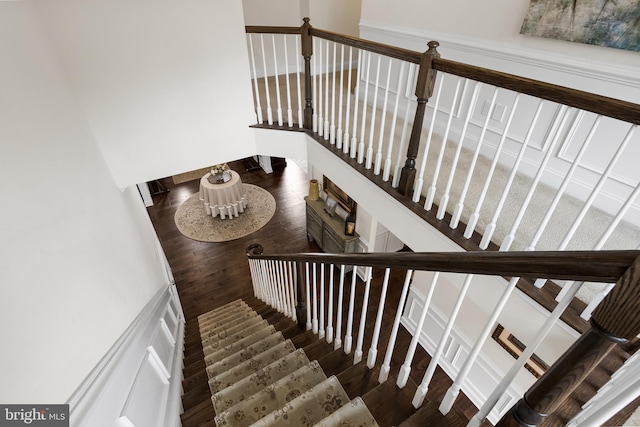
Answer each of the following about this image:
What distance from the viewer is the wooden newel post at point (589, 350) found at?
1.68ft

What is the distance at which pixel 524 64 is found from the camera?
246 centimetres

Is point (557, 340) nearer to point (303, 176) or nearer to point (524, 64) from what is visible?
point (524, 64)

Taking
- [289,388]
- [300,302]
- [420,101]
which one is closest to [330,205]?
[300,302]

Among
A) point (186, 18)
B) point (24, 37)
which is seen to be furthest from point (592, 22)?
point (24, 37)

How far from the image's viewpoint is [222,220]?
6.66 m

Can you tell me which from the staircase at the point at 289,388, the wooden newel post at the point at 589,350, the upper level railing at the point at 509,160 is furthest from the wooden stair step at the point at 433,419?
the upper level railing at the point at 509,160

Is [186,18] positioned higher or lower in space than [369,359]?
higher

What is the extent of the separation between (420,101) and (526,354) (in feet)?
5.30

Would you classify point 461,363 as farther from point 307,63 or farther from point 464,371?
point 307,63

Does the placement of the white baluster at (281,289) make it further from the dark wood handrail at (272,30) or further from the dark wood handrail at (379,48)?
the dark wood handrail at (272,30)

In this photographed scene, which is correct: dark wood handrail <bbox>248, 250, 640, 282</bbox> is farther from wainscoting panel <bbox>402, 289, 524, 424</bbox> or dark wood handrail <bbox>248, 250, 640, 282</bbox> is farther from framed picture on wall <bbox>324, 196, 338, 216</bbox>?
framed picture on wall <bbox>324, 196, 338, 216</bbox>

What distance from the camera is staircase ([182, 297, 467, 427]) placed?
129 cm

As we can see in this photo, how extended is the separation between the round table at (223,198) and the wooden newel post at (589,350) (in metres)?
6.23

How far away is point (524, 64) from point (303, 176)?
5.93 m
